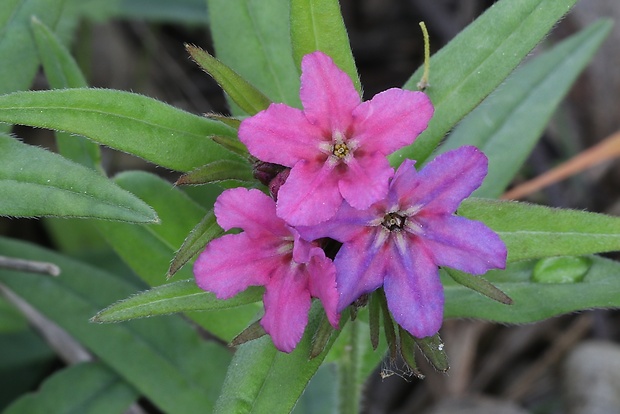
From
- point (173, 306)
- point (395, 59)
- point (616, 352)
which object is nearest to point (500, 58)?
point (173, 306)

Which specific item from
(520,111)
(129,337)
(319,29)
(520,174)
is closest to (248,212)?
(319,29)

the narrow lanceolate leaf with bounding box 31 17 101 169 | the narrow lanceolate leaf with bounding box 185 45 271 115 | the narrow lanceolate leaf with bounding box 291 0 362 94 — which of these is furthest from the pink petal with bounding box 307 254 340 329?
the narrow lanceolate leaf with bounding box 31 17 101 169

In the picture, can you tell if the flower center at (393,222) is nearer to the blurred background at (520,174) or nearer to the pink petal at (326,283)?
the pink petal at (326,283)

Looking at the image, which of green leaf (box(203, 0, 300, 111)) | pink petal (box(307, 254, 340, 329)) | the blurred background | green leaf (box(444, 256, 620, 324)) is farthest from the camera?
the blurred background

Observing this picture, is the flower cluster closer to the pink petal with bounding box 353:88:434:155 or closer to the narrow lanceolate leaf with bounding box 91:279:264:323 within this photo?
the pink petal with bounding box 353:88:434:155

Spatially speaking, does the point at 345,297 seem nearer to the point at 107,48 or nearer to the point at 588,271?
the point at 588,271

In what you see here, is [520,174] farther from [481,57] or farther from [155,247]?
[155,247]
